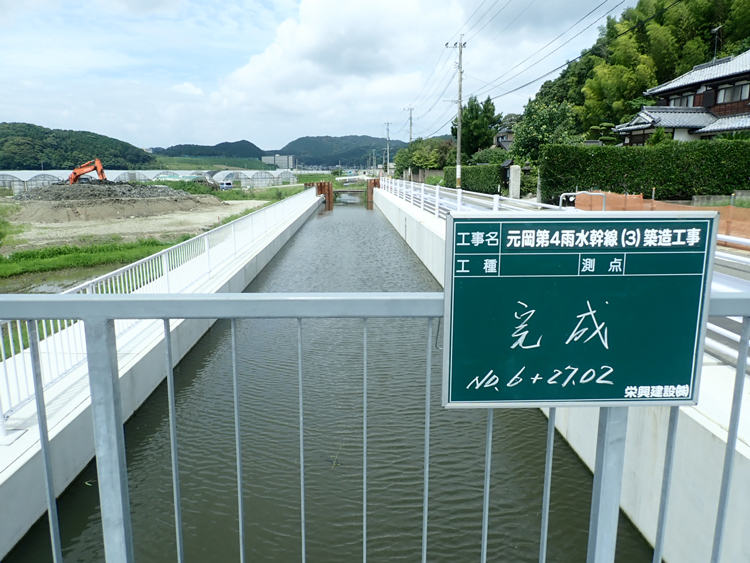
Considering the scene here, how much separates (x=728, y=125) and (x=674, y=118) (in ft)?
10.6

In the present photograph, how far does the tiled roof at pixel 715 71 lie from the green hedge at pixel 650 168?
12.5 m

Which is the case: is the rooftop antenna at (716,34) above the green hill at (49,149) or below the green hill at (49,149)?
above

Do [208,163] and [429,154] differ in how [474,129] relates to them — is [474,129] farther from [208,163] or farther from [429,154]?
[208,163]

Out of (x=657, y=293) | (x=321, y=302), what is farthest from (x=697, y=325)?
(x=321, y=302)

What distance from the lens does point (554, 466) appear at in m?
5.55

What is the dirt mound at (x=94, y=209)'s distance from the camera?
3192cm

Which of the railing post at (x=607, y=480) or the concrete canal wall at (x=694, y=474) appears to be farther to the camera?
the concrete canal wall at (x=694, y=474)

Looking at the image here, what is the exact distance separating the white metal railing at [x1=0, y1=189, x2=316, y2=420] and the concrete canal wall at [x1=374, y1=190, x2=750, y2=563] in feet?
12.4

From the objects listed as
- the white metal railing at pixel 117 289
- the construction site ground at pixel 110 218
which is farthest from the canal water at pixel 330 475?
the construction site ground at pixel 110 218

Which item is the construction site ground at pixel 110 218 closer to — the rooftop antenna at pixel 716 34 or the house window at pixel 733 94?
the house window at pixel 733 94

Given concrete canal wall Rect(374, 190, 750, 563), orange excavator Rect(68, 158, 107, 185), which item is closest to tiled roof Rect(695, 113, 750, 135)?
concrete canal wall Rect(374, 190, 750, 563)

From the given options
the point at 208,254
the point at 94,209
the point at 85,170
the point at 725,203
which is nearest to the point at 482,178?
the point at 725,203

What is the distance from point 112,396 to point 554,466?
4891mm

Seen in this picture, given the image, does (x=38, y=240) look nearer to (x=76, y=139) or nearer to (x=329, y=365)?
(x=329, y=365)
